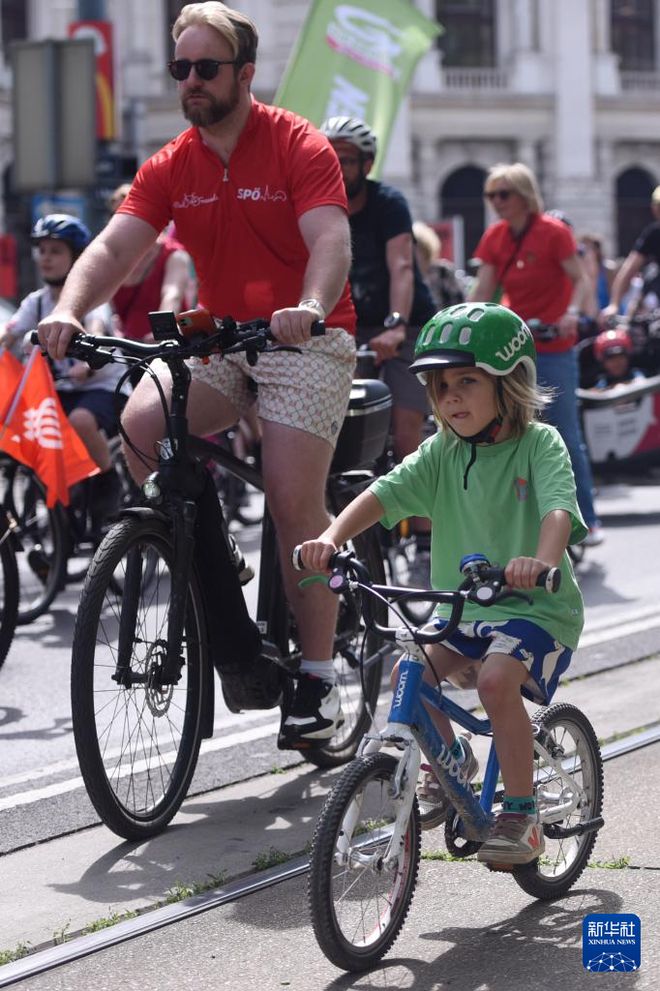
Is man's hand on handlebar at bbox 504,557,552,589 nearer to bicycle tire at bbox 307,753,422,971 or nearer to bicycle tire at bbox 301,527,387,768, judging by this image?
bicycle tire at bbox 307,753,422,971

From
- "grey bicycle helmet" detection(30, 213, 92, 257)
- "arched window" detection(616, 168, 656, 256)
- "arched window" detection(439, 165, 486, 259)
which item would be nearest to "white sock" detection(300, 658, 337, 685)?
"grey bicycle helmet" detection(30, 213, 92, 257)

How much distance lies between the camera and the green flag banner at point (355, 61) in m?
13.3

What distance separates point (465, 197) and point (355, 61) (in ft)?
102

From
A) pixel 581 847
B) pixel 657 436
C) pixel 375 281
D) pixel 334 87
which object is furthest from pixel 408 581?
pixel 334 87

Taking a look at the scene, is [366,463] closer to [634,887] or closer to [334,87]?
[634,887]

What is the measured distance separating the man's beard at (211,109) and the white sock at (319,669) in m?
1.45

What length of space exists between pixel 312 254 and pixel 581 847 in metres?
1.65

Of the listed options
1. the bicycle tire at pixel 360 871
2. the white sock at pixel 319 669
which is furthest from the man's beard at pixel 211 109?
the bicycle tire at pixel 360 871

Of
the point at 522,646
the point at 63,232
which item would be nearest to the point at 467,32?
the point at 63,232

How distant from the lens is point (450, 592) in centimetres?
341

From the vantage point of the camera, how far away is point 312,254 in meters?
4.62

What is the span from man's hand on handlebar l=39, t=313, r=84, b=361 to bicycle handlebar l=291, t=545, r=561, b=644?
116cm

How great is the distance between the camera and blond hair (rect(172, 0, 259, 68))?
4.68 m

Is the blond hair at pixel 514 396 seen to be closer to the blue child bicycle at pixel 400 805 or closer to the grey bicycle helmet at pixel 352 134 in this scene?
the blue child bicycle at pixel 400 805
